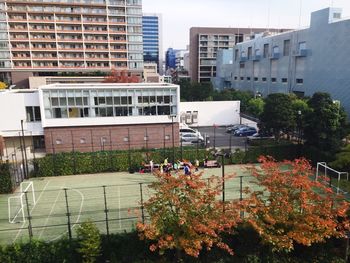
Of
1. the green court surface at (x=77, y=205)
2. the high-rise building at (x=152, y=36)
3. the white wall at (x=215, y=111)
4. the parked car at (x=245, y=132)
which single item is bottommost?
the green court surface at (x=77, y=205)

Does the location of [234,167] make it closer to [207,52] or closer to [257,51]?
[257,51]

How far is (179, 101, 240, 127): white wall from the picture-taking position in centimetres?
4353

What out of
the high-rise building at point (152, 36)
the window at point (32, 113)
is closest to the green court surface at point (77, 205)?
the window at point (32, 113)

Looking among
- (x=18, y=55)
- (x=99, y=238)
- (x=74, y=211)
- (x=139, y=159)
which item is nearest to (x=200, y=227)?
(x=99, y=238)

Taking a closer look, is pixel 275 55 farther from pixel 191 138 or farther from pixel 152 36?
pixel 152 36

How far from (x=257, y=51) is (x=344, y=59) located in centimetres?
2437

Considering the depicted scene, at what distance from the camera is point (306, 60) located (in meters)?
44.0

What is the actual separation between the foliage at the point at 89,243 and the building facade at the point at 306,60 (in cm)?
3321

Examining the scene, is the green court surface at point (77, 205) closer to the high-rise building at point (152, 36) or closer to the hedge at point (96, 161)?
the hedge at point (96, 161)

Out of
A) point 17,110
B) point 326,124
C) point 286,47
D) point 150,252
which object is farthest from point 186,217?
point 286,47

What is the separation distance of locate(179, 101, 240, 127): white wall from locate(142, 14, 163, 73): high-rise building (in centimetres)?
11242

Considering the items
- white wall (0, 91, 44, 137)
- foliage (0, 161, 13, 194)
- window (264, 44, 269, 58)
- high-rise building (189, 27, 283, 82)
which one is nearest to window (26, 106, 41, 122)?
white wall (0, 91, 44, 137)

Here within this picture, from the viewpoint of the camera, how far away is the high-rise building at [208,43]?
9550cm

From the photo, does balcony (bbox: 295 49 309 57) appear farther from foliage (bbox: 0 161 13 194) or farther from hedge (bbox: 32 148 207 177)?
foliage (bbox: 0 161 13 194)
